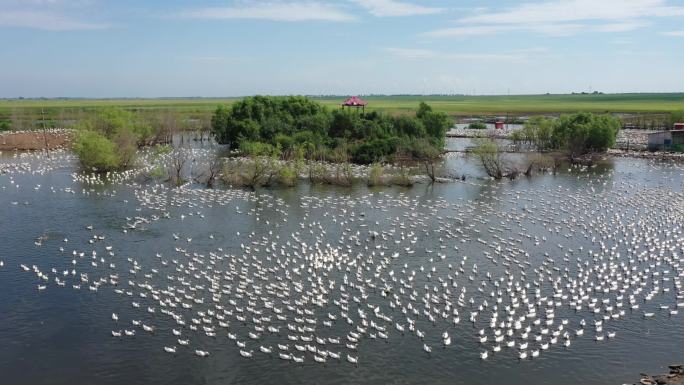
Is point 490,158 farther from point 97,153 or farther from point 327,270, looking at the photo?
point 97,153

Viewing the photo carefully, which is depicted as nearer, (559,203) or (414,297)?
(414,297)

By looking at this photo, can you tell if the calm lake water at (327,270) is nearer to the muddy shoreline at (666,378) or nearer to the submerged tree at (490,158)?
the muddy shoreline at (666,378)

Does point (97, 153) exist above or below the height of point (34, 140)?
below

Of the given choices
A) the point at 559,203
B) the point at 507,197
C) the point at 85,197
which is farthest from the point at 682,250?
the point at 85,197

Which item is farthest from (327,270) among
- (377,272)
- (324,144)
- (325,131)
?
(325,131)

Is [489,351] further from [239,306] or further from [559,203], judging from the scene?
[559,203]

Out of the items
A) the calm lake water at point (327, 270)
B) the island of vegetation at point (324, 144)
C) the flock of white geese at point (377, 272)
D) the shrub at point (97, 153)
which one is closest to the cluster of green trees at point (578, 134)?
the island of vegetation at point (324, 144)
